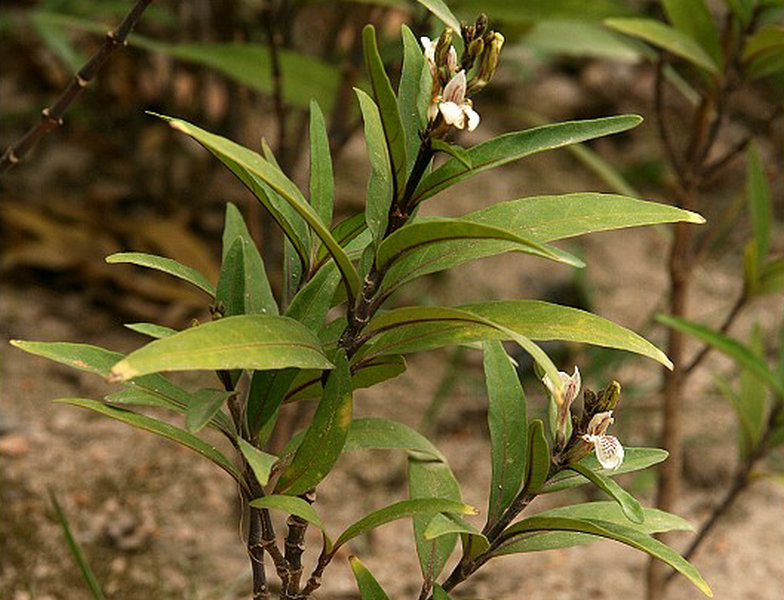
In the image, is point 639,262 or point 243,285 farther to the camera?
point 639,262

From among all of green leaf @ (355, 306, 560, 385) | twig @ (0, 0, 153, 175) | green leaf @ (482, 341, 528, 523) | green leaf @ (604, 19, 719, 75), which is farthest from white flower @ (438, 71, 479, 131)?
green leaf @ (604, 19, 719, 75)

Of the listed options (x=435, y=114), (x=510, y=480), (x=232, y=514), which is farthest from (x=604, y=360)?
(x=435, y=114)

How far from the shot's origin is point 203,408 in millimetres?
653

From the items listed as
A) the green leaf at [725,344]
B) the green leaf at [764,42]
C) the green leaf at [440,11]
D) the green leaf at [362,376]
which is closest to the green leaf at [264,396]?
the green leaf at [362,376]

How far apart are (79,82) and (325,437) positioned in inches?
15.5

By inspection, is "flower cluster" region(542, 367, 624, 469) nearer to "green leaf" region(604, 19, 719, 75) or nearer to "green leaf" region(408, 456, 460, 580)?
"green leaf" region(408, 456, 460, 580)

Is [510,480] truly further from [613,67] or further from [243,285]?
[613,67]

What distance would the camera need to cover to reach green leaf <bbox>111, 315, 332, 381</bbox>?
1.92ft

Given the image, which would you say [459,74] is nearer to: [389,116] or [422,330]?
[389,116]

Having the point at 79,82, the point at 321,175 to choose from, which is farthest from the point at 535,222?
the point at 79,82

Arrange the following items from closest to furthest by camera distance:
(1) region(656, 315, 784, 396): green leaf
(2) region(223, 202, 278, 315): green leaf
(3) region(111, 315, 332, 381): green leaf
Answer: (3) region(111, 315, 332, 381): green leaf → (2) region(223, 202, 278, 315): green leaf → (1) region(656, 315, 784, 396): green leaf

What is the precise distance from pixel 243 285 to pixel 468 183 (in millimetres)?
1714

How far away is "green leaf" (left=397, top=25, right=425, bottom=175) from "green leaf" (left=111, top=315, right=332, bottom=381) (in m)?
0.13

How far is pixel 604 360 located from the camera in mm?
1755
